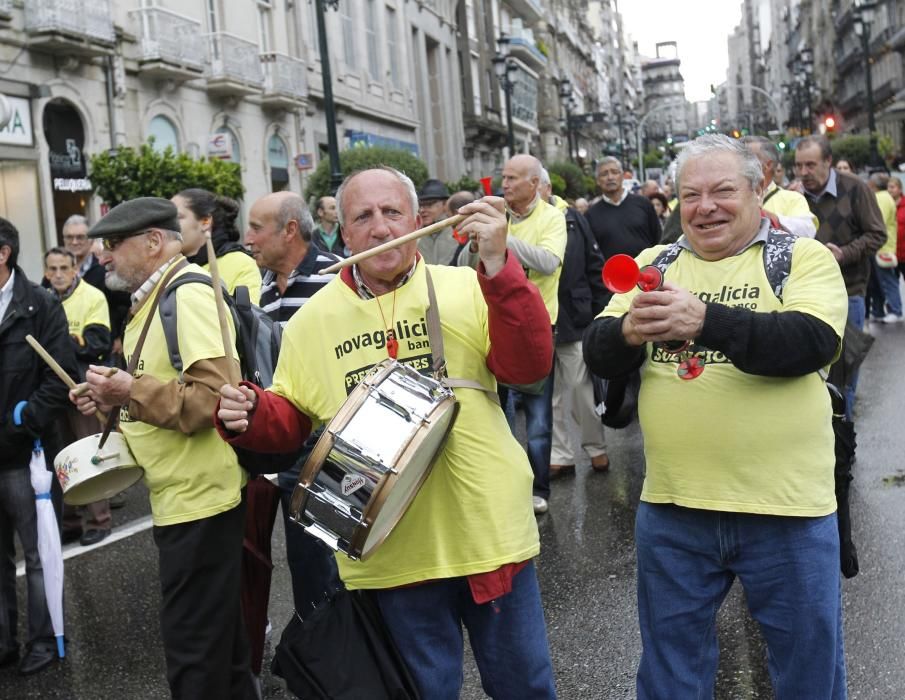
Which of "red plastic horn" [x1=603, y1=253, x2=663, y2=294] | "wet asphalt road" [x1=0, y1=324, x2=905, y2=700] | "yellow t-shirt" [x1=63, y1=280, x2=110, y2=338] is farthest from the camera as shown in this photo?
"yellow t-shirt" [x1=63, y1=280, x2=110, y2=338]

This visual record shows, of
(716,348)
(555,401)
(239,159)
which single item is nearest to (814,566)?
(716,348)

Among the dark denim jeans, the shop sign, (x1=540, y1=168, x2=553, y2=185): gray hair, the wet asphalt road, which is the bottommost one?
the wet asphalt road

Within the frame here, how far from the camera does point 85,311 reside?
24.7 ft

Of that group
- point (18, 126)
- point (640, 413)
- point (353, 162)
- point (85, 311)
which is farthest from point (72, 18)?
point (640, 413)

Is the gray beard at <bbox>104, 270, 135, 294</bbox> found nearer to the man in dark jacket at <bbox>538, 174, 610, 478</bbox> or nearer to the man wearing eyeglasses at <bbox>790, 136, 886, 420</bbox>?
the man in dark jacket at <bbox>538, 174, 610, 478</bbox>

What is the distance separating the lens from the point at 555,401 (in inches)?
316

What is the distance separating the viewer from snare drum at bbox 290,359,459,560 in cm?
273

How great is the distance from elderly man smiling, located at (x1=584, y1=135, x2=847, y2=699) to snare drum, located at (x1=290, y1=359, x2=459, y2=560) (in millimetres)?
550

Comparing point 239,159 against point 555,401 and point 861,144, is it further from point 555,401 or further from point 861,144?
point 861,144

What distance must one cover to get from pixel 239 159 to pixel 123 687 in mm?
22848

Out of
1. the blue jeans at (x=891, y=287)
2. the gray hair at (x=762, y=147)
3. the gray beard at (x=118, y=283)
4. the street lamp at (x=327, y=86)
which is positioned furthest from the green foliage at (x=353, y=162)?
the gray beard at (x=118, y=283)

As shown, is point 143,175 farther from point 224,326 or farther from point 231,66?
point 224,326

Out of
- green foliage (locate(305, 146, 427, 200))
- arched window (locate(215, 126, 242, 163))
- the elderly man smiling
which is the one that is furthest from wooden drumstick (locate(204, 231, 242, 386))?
arched window (locate(215, 126, 242, 163))

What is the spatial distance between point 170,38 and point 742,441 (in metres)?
21.6
